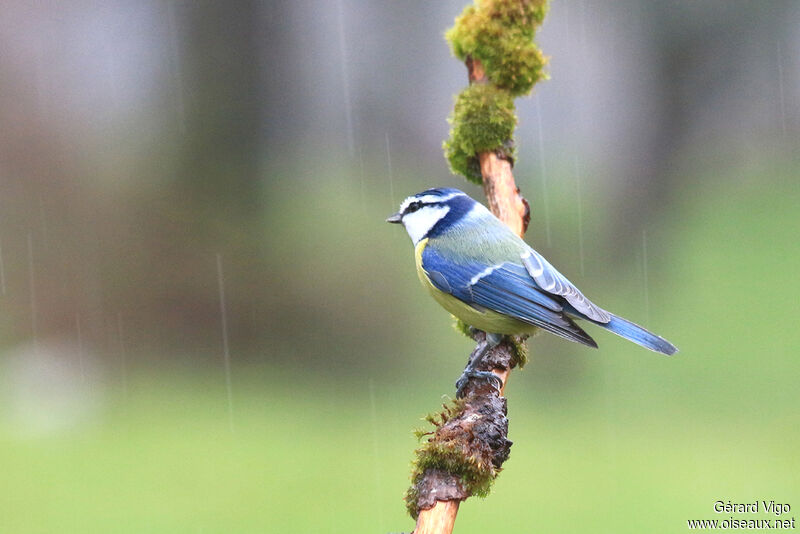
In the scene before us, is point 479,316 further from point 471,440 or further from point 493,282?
point 471,440

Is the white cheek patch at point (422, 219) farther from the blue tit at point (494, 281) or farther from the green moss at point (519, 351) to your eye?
the green moss at point (519, 351)

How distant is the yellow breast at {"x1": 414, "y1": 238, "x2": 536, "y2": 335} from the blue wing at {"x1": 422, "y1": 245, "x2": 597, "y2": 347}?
0.06ft

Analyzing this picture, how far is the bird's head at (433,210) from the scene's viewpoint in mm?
2205

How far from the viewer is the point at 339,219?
5508 millimetres

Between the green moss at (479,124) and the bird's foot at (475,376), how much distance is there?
749 millimetres

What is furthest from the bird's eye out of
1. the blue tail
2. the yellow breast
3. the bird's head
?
the blue tail

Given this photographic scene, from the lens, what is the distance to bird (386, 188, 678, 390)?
79.5 inches

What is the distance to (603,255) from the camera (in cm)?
547

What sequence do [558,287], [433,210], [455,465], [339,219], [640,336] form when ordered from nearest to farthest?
[455,465], [640,336], [558,287], [433,210], [339,219]

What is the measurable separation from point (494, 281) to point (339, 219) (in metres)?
3.49

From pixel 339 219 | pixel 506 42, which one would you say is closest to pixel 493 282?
→ pixel 506 42

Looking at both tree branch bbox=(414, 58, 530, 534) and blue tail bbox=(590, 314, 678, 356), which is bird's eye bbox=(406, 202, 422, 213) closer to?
tree branch bbox=(414, 58, 530, 534)

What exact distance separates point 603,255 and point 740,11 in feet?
6.06

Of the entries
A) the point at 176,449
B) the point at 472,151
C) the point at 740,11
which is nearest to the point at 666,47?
the point at 740,11
